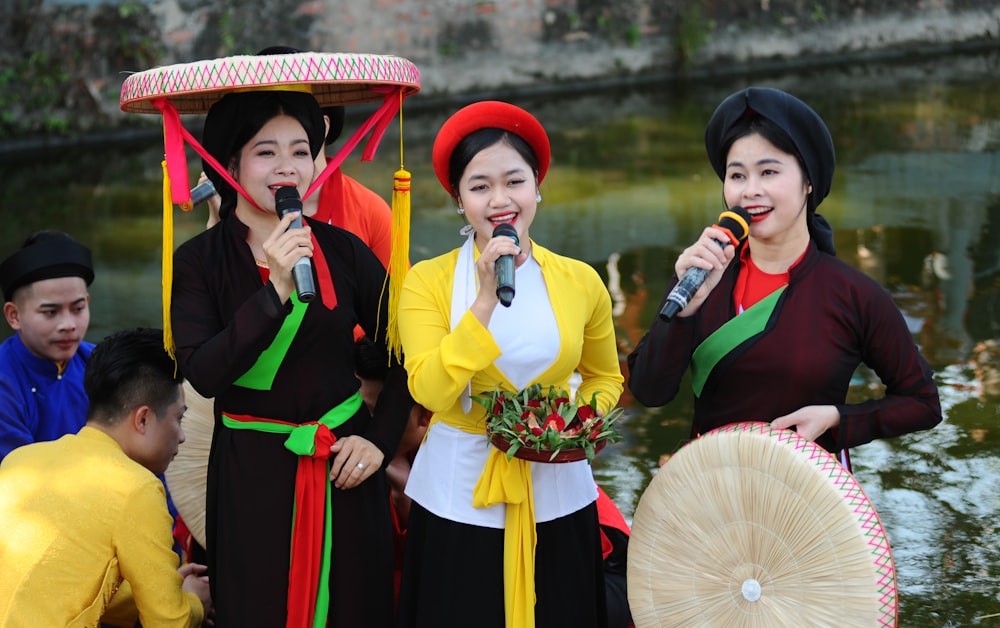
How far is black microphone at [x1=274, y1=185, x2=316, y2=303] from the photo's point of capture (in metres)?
2.55

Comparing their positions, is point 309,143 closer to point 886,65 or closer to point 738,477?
point 738,477

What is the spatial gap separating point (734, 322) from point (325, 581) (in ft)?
3.74

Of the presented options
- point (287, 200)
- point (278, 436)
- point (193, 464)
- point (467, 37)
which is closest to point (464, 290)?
point (287, 200)

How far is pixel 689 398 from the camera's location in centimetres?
544

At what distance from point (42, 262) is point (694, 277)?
2.11 meters

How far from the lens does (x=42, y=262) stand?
12.2 ft

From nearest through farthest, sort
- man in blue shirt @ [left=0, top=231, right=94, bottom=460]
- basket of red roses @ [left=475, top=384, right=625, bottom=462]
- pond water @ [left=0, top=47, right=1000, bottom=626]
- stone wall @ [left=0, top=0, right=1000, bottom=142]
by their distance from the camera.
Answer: basket of red roses @ [left=475, top=384, right=625, bottom=462] → man in blue shirt @ [left=0, top=231, right=94, bottom=460] → pond water @ [left=0, top=47, right=1000, bottom=626] → stone wall @ [left=0, top=0, right=1000, bottom=142]

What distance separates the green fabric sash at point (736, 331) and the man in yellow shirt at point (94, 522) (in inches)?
53.5

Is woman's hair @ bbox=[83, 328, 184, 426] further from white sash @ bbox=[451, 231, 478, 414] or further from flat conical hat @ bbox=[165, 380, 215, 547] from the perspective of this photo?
white sash @ bbox=[451, 231, 478, 414]

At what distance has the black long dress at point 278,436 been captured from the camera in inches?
114

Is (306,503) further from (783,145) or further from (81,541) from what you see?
(783,145)

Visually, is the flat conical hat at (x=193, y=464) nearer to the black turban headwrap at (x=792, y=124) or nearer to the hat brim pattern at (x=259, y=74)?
the hat brim pattern at (x=259, y=74)

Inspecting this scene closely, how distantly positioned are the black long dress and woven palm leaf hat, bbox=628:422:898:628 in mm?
646

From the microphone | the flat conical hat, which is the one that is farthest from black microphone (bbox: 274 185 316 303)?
the flat conical hat
